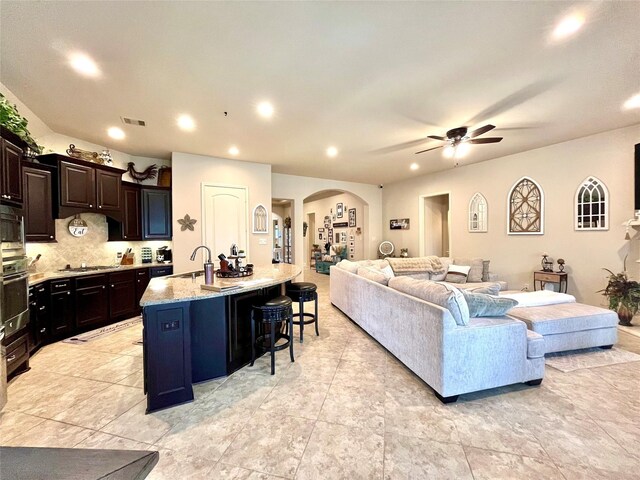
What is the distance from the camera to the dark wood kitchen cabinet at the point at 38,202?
3264 millimetres

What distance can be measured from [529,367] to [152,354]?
3143 mm

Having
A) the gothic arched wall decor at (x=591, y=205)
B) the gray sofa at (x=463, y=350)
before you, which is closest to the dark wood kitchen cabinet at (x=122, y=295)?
the gray sofa at (x=463, y=350)

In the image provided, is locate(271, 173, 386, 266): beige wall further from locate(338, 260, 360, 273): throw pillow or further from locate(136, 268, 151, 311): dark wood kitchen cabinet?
locate(136, 268, 151, 311): dark wood kitchen cabinet

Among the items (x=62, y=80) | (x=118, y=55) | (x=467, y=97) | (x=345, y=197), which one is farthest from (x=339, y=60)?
(x=345, y=197)

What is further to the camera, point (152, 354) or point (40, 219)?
point (40, 219)

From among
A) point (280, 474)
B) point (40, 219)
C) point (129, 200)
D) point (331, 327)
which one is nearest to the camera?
point (280, 474)

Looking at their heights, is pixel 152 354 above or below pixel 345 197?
below

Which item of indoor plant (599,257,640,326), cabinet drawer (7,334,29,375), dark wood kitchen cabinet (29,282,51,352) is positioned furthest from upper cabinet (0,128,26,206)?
indoor plant (599,257,640,326)

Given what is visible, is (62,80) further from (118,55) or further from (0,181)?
(0,181)

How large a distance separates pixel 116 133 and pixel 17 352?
308cm

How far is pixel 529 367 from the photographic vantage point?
7.63 feet

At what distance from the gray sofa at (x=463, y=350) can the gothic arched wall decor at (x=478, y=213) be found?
163 inches

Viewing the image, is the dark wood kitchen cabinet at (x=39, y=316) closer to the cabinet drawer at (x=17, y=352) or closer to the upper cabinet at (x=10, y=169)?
the cabinet drawer at (x=17, y=352)

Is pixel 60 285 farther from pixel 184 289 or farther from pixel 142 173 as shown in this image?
pixel 142 173
